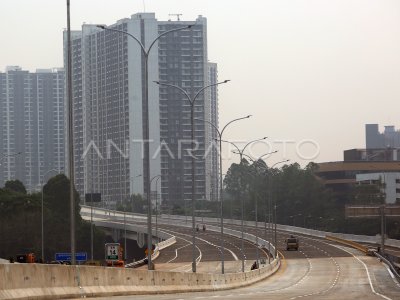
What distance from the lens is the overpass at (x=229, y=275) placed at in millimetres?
30812

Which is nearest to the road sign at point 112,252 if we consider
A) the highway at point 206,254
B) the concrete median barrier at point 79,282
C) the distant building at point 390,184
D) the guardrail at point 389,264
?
the concrete median barrier at point 79,282

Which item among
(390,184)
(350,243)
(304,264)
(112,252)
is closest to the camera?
(112,252)

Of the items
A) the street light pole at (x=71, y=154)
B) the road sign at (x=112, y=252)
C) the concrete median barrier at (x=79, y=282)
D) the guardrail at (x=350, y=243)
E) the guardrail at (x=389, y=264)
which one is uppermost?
the street light pole at (x=71, y=154)

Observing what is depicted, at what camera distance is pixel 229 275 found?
66375 mm

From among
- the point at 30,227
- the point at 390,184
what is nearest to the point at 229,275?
the point at 30,227

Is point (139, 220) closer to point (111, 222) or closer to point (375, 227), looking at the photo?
point (111, 222)

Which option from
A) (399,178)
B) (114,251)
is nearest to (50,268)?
(114,251)

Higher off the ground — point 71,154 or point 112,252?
point 71,154

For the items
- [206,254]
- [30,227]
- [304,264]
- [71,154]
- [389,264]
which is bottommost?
[206,254]

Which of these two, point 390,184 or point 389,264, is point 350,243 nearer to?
point 390,184

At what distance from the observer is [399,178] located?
181000 mm

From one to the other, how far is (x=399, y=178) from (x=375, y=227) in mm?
15122

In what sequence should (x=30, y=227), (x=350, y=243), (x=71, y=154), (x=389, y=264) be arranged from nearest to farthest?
(x=71, y=154) < (x=389, y=264) < (x=30, y=227) < (x=350, y=243)

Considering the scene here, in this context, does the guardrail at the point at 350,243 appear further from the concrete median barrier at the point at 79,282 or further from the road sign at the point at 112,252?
the concrete median barrier at the point at 79,282
